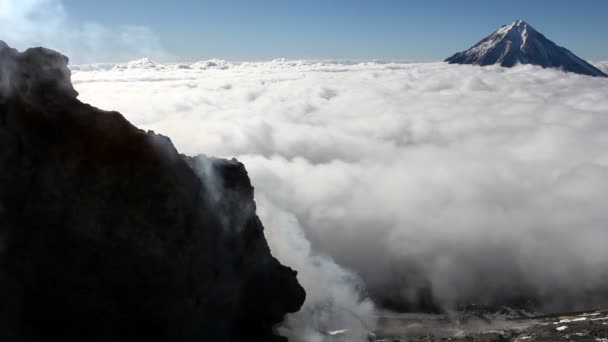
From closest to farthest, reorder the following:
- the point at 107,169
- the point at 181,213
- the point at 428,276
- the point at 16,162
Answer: the point at 16,162, the point at 107,169, the point at 181,213, the point at 428,276

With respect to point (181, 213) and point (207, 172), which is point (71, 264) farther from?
point (207, 172)

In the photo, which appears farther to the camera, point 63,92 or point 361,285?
point 361,285

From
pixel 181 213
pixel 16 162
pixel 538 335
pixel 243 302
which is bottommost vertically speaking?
pixel 538 335

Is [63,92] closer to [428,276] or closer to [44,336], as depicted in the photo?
[44,336]

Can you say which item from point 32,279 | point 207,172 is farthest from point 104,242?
point 207,172

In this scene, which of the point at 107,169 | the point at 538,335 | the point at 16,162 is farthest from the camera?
the point at 538,335

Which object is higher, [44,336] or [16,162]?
[16,162]

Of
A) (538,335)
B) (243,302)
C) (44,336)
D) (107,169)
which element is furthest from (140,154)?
(538,335)
